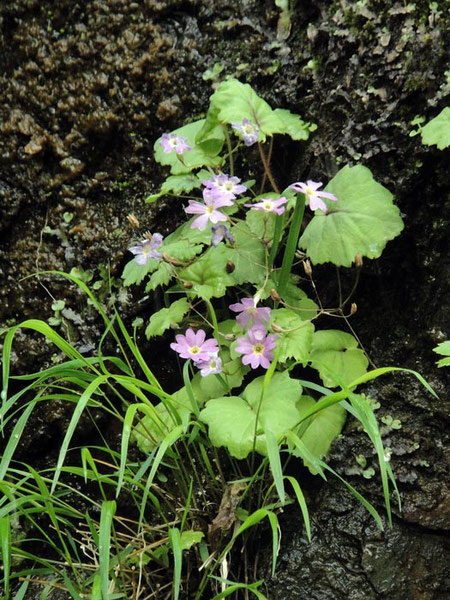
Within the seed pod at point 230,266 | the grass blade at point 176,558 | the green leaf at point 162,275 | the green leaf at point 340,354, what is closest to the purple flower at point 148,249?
the green leaf at point 162,275

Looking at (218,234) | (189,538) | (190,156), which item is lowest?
(189,538)

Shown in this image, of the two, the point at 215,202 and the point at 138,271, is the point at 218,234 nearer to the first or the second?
the point at 215,202

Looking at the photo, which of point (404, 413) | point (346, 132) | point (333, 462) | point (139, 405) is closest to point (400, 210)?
point (346, 132)

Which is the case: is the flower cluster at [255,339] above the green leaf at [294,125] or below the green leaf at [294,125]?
below

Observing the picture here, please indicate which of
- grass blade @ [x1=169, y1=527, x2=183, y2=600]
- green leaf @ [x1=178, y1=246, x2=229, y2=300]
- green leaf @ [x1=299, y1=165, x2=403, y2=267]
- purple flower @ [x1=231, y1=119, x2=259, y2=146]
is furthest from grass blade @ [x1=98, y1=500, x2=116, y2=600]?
purple flower @ [x1=231, y1=119, x2=259, y2=146]

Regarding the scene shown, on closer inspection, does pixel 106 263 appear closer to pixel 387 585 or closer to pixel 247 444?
pixel 247 444

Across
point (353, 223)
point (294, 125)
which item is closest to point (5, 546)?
point (353, 223)

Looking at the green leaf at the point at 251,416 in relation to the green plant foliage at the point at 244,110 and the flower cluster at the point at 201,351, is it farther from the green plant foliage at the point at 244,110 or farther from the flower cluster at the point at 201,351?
the green plant foliage at the point at 244,110
